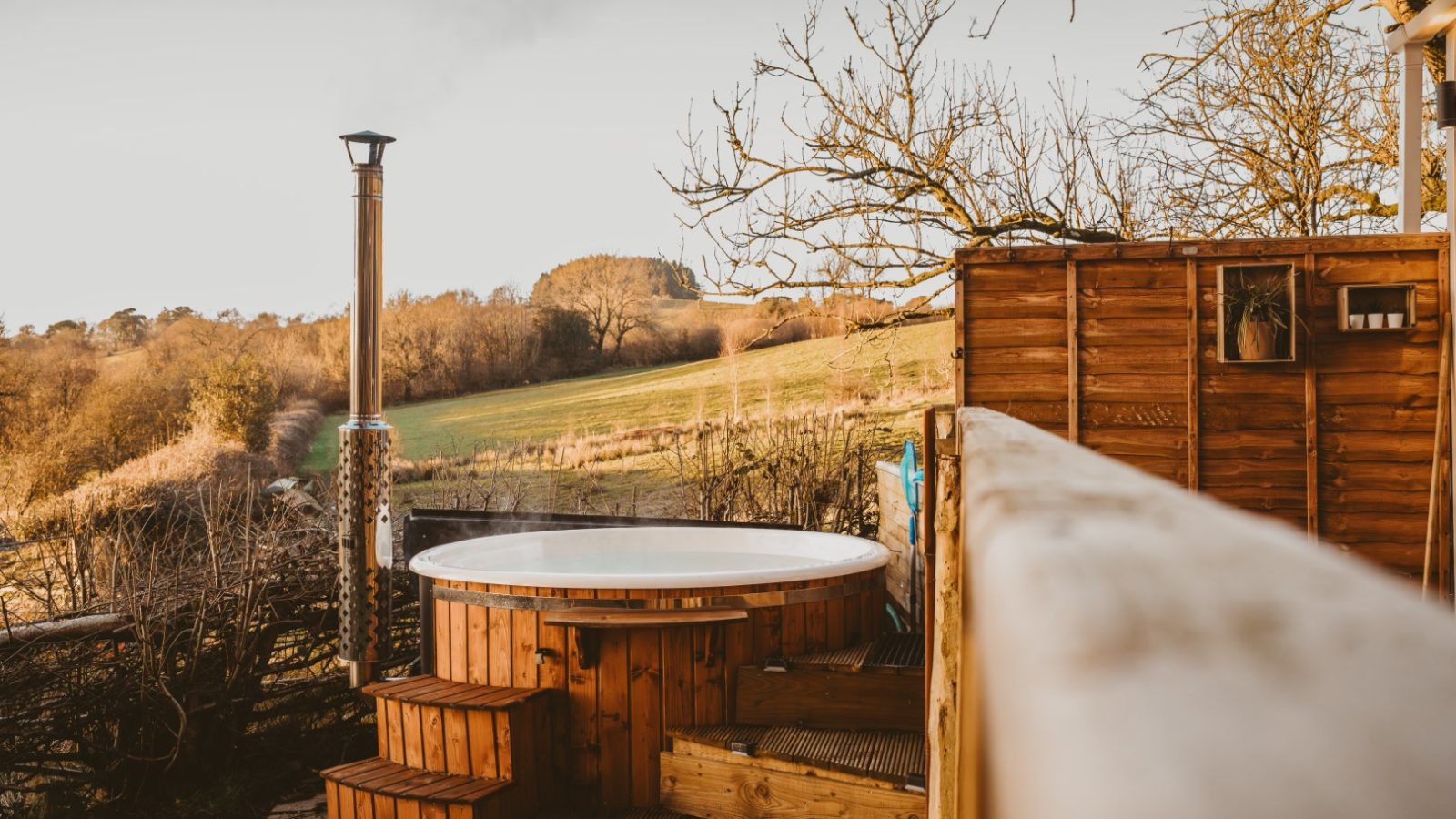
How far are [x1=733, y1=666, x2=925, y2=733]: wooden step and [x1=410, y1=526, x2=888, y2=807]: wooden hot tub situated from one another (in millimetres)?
82

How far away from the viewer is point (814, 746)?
3.64 m

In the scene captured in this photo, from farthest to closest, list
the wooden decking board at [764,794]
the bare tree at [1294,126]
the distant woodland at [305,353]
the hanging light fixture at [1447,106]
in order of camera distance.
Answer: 1. the distant woodland at [305,353]
2. the bare tree at [1294,126]
3. the hanging light fixture at [1447,106]
4. the wooden decking board at [764,794]

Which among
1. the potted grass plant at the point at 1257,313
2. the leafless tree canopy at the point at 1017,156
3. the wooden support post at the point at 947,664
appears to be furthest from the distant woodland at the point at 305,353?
the wooden support post at the point at 947,664

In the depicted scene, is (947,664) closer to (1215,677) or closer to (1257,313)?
(1215,677)

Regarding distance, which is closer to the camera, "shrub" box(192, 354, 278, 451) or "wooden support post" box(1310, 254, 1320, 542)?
"wooden support post" box(1310, 254, 1320, 542)

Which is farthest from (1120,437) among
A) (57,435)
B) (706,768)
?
(57,435)

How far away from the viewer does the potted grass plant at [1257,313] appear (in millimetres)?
5051

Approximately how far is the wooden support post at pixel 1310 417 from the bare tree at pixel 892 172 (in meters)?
2.89

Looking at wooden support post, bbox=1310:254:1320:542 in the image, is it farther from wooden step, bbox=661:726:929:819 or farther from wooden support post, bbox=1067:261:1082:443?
wooden step, bbox=661:726:929:819

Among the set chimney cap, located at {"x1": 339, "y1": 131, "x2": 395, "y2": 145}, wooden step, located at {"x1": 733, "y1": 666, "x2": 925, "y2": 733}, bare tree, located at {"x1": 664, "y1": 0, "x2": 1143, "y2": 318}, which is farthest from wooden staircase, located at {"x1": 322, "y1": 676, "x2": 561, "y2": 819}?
bare tree, located at {"x1": 664, "y1": 0, "x2": 1143, "y2": 318}

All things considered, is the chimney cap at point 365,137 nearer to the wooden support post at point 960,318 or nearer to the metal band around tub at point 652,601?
the metal band around tub at point 652,601

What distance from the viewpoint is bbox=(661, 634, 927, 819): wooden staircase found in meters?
3.40

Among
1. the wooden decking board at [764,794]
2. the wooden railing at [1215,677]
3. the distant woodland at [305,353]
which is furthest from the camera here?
the distant woodland at [305,353]

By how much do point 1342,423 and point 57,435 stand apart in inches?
461
